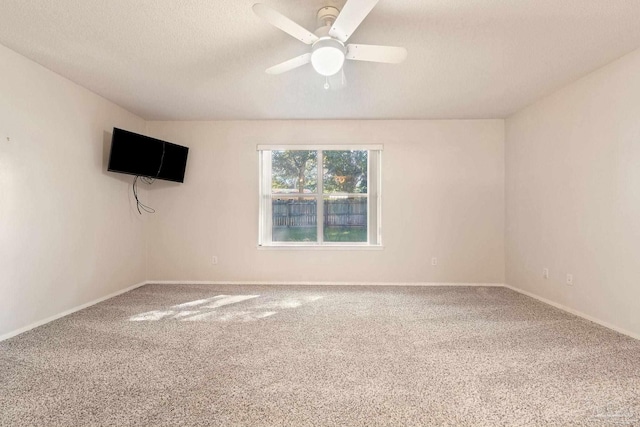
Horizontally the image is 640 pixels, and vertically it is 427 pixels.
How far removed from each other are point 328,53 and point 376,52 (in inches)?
14.0

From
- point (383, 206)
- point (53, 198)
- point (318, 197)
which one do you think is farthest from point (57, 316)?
point (383, 206)

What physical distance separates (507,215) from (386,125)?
2.10m

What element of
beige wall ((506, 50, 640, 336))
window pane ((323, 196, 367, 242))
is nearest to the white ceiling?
beige wall ((506, 50, 640, 336))

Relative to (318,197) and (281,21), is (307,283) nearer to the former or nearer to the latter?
(318,197)

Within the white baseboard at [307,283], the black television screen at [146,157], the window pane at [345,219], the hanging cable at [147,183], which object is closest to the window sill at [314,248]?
the window pane at [345,219]

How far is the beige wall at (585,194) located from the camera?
2.61 meters

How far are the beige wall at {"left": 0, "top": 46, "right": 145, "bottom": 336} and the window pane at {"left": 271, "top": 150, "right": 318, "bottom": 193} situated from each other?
2.01 m

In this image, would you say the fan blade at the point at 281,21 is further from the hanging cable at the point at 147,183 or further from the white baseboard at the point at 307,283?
the white baseboard at the point at 307,283

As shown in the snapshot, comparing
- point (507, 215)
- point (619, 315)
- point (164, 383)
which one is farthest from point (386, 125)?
point (164, 383)

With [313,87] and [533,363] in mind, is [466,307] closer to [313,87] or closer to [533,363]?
[533,363]

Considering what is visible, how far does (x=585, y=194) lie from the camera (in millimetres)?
3014

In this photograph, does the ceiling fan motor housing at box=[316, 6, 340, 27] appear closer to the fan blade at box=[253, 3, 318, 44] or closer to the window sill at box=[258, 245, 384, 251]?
the fan blade at box=[253, 3, 318, 44]

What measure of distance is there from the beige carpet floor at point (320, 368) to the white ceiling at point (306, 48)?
7.70 feet

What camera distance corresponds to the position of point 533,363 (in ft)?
6.89
